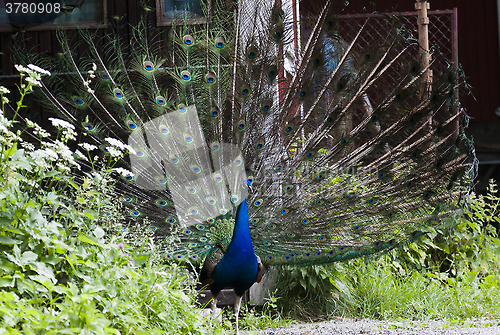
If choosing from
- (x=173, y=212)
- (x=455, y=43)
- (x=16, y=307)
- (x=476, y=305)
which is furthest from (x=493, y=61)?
(x=16, y=307)

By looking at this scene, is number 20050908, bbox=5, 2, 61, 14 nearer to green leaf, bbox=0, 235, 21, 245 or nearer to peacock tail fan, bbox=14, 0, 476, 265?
peacock tail fan, bbox=14, 0, 476, 265

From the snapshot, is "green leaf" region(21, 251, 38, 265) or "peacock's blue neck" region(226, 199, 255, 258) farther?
"peacock's blue neck" region(226, 199, 255, 258)

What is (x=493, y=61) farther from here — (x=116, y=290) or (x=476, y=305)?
(x=116, y=290)

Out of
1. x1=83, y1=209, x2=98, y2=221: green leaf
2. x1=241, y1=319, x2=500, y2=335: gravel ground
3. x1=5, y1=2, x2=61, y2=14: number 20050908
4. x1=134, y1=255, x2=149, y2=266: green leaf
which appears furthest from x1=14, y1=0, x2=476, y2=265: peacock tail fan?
x1=83, y1=209, x2=98, y2=221: green leaf

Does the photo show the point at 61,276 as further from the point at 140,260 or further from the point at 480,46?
the point at 480,46

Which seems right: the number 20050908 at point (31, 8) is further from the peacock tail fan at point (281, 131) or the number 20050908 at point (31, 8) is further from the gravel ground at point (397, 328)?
the gravel ground at point (397, 328)

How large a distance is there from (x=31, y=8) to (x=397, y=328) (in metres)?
4.36

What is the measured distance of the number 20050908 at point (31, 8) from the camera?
5035 mm

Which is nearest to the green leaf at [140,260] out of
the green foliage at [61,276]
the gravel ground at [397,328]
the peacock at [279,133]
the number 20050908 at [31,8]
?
the green foliage at [61,276]

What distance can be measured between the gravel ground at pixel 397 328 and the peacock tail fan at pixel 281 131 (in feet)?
1.72

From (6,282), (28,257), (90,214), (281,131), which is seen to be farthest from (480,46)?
(6,282)

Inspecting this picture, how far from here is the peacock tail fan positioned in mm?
3938

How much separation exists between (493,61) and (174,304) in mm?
9204

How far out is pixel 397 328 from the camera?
12.8ft
